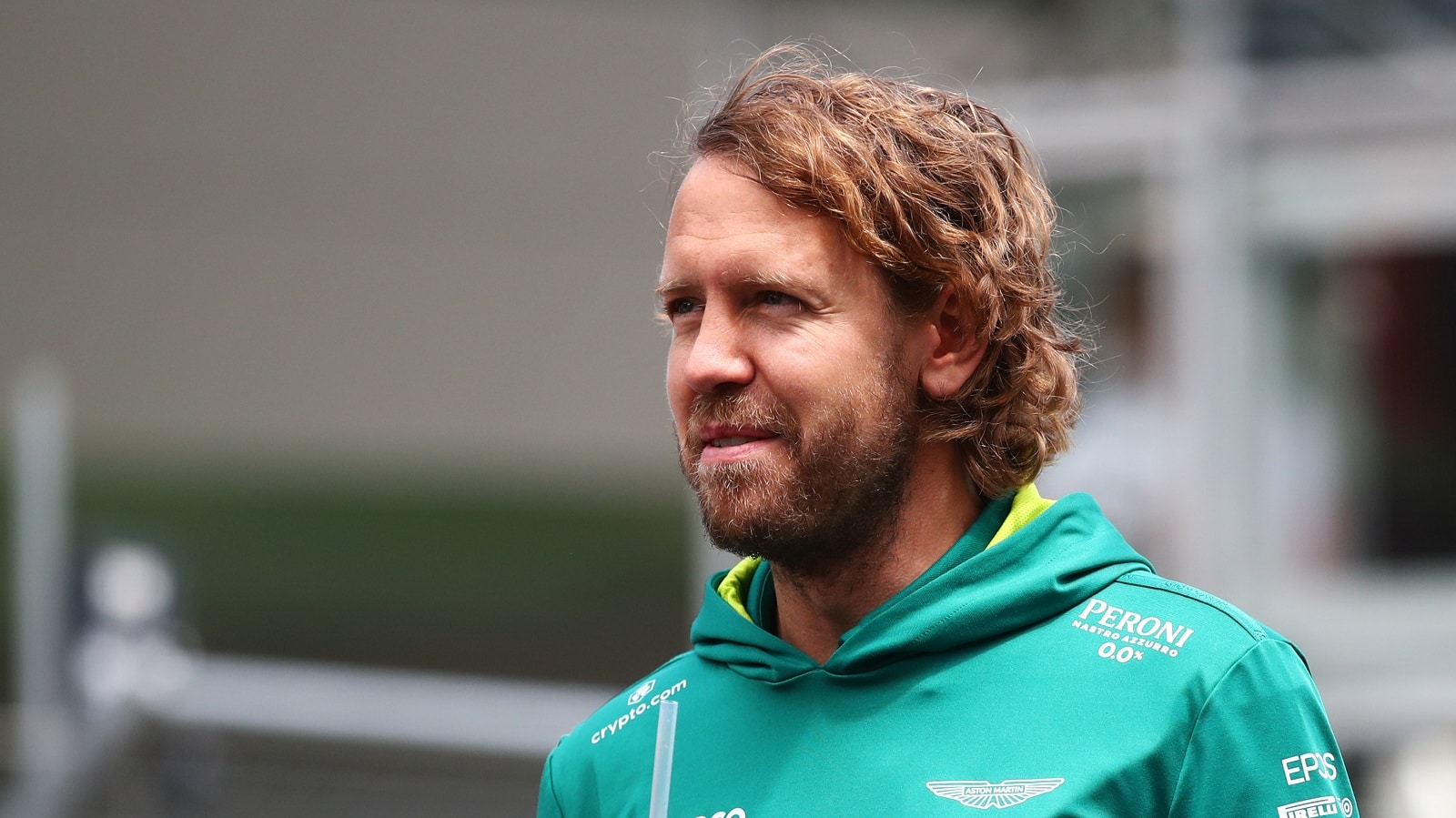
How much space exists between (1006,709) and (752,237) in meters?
0.63

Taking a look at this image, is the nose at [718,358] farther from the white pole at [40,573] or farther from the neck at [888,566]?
the white pole at [40,573]

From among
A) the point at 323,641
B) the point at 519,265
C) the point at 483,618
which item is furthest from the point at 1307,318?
the point at 519,265

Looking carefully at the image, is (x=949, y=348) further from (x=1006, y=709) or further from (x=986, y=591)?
(x=1006, y=709)

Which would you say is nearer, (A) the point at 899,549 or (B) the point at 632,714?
(A) the point at 899,549

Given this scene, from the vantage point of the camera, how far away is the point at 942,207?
2.11 metres

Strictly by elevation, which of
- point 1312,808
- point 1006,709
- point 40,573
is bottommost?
point 1312,808

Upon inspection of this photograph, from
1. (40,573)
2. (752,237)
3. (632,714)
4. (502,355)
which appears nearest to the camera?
(752,237)

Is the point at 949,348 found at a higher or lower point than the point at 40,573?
lower

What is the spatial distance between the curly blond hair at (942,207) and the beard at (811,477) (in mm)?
97

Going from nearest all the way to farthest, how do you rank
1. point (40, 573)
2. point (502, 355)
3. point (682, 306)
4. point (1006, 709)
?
point (1006, 709)
point (682, 306)
point (40, 573)
point (502, 355)

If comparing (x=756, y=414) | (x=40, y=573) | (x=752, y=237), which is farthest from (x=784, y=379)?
(x=40, y=573)

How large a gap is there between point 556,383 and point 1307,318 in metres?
17.5

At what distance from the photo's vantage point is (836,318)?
199 cm

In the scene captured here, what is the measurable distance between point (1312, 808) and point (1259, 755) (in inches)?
3.1
